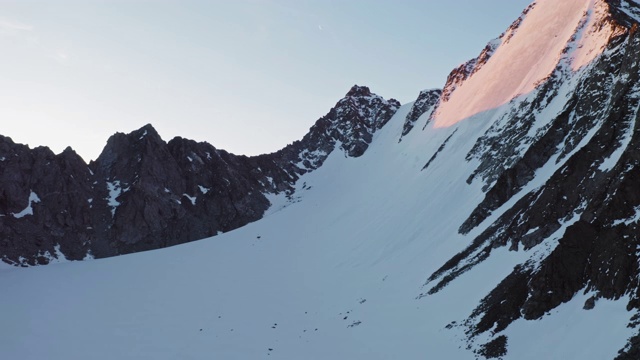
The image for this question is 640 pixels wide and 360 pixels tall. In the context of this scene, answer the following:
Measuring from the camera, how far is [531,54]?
6888cm

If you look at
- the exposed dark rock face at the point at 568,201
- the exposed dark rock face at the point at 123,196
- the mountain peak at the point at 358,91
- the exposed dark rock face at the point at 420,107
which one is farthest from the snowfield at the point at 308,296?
the mountain peak at the point at 358,91

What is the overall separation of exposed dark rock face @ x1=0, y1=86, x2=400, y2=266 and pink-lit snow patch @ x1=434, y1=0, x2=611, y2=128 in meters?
49.4

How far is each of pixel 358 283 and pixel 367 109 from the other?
127 m

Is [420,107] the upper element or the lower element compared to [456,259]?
upper

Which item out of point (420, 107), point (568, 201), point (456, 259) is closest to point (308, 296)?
point (456, 259)

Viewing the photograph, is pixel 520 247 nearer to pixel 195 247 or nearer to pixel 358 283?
pixel 358 283

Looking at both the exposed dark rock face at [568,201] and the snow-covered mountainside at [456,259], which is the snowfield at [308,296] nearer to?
the snow-covered mountainside at [456,259]

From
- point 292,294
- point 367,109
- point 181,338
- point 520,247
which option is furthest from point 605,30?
point 367,109

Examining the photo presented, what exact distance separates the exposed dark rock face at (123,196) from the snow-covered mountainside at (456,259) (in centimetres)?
297

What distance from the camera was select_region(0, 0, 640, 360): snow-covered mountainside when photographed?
79.0 ft

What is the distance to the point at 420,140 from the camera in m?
95.9

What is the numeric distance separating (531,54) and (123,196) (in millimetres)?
75351

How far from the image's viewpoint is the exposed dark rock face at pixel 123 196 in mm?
82688

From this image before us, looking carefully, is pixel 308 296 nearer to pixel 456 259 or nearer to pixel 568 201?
pixel 456 259
